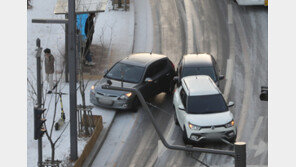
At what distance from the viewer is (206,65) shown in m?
21.6

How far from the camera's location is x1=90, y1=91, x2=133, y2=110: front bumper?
20.8 meters

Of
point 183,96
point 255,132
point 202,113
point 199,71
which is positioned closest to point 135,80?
point 199,71

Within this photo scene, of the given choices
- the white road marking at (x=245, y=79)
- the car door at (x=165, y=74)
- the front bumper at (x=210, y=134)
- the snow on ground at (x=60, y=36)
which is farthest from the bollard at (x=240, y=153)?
the car door at (x=165, y=74)

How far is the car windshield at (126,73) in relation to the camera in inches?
842

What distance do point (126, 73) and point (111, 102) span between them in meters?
1.36

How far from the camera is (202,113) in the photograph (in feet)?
60.6

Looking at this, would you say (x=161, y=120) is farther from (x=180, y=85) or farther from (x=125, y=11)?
(x=125, y=11)

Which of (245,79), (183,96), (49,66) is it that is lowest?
(183,96)

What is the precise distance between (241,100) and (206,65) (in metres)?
1.89

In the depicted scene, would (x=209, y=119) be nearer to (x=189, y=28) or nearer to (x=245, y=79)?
(x=245, y=79)

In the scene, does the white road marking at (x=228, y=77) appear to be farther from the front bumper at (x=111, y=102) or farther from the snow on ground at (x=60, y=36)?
the snow on ground at (x=60, y=36)

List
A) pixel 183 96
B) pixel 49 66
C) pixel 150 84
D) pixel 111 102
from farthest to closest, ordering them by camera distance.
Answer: pixel 49 66 < pixel 150 84 < pixel 111 102 < pixel 183 96

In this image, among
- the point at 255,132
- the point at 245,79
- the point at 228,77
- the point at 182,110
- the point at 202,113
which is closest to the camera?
the point at 202,113

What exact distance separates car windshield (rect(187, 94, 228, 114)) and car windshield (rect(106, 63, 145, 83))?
3125mm
